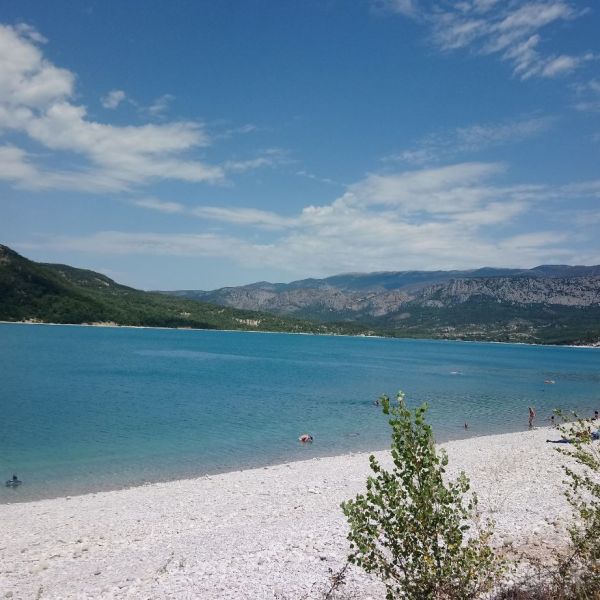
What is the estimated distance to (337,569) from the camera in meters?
16.0

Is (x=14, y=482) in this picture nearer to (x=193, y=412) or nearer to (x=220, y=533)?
(x=220, y=533)

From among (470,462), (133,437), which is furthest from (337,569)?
(133,437)

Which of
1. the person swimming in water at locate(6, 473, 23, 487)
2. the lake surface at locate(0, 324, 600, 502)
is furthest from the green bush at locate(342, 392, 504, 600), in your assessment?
the person swimming in water at locate(6, 473, 23, 487)

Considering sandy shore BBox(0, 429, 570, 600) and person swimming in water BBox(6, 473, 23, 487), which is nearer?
sandy shore BBox(0, 429, 570, 600)

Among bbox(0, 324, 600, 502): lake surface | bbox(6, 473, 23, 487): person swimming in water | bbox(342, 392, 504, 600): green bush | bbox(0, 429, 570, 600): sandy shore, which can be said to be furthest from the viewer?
bbox(0, 324, 600, 502): lake surface

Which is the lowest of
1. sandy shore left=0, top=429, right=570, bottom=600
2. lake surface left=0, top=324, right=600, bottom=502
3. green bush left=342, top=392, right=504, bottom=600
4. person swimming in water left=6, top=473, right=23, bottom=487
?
lake surface left=0, top=324, right=600, bottom=502

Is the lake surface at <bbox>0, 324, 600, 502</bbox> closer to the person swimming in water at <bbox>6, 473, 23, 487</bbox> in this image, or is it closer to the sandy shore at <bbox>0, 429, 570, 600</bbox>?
the person swimming in water at <bbox>6, 473, 23, 487</bbox>

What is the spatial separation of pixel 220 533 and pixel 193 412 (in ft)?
125

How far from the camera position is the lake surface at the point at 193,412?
3550 centimetres

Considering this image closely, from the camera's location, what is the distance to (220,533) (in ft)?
68.9

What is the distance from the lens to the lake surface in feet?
116

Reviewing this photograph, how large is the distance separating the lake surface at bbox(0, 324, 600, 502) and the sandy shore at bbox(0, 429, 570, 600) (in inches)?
214

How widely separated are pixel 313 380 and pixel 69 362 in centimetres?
5342

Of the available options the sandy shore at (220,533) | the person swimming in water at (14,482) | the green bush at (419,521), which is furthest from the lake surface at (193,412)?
the green bush at (419,521)
